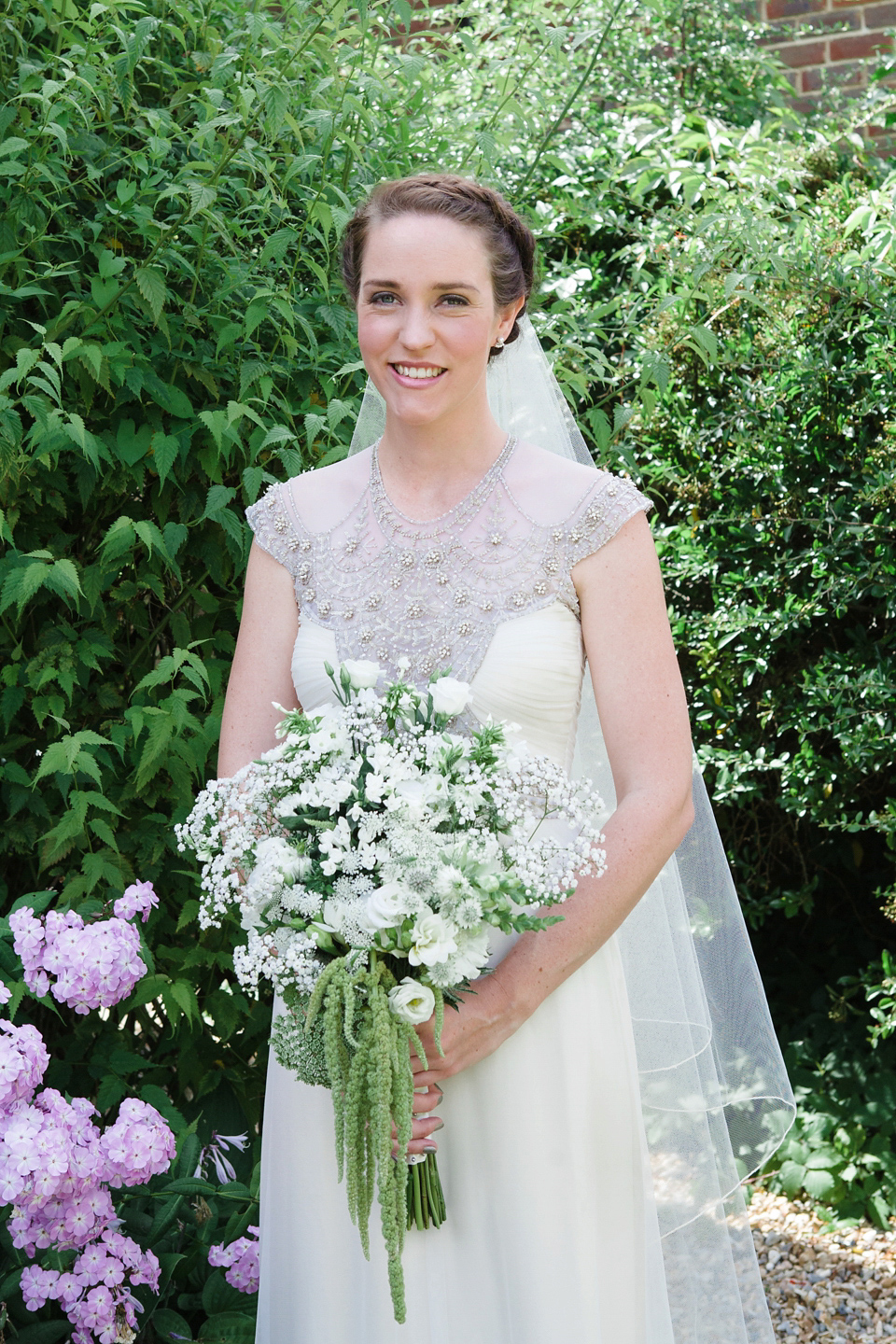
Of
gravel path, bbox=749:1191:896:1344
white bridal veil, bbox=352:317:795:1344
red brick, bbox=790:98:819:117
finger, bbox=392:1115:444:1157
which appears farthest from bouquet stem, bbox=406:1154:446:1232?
red brick, bbox=790:98:819:117

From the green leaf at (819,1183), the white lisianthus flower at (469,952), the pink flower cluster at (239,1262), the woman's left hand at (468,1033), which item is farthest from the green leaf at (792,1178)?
the white lisianthus flower at (469,952)

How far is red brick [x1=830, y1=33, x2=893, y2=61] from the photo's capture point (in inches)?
197

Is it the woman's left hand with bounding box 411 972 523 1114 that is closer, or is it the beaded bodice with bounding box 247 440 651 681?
the woman's left hand with bounding box 411 972 523 1114

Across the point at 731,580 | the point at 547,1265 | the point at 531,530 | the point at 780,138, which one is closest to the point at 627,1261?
the point at 547,1265

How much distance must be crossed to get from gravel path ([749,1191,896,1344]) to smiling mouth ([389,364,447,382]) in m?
2.79

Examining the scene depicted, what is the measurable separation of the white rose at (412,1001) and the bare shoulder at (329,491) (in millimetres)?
927

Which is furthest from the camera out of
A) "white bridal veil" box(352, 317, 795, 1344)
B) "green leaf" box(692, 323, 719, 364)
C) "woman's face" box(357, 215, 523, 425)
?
"green leaf" box(692, 323, 719, 364)

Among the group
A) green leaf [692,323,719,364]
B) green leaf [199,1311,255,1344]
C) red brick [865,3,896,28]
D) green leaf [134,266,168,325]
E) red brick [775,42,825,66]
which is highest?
red brick [865,3,896,28]

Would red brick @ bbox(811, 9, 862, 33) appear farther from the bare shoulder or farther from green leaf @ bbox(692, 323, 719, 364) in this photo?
the bare shoulder

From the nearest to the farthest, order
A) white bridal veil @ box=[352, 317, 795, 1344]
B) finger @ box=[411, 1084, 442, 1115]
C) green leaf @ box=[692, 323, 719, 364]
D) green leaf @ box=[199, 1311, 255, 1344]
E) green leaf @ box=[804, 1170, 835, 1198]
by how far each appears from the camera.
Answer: finger @ box=[411, 1084, 442, 1115], white bridal veil @ box=[352, 317, 795, 1344], green leaf @ box=[199, 1311, 255, 1344], green leaf @ box=[692, 323, 719, 364], green leaf @ box=[804, 1170, 835, 1198]

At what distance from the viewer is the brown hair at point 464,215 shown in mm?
2186

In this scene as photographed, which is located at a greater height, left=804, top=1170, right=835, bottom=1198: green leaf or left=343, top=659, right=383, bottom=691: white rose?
left=343, top=659, right=383, bottom=691: white rose

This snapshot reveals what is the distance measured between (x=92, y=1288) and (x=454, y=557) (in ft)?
4.72

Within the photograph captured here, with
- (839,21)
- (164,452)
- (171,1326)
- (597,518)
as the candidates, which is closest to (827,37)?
(839,21)
